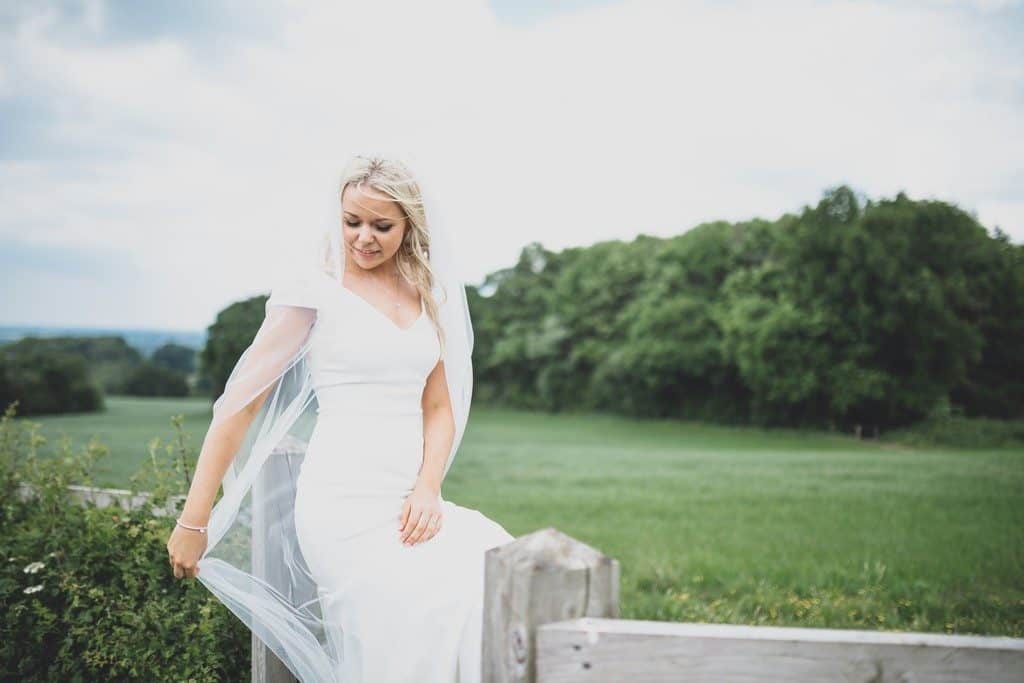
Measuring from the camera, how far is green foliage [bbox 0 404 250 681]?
14.4 feet

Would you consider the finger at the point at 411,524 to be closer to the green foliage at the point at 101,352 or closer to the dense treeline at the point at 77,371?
the dense treeline at the point at 77,371

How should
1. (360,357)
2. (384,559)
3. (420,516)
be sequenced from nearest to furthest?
(384,559) → (420,516) → (360,357)

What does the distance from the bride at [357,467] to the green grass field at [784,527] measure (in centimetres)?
296

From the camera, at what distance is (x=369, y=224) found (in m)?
3.43

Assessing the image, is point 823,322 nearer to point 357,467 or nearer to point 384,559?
point 357,467

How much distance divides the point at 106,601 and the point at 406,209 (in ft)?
9.96

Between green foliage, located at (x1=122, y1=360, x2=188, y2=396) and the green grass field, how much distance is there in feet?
100

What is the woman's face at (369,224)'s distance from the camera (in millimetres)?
3398

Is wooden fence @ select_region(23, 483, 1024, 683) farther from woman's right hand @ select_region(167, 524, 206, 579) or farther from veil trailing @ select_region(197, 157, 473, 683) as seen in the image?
woman's right hand @ select_region(167, 524, 206, 579)

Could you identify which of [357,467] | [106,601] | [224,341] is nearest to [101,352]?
[224,341]

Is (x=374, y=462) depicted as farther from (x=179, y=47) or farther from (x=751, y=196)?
(x=751, y=196)

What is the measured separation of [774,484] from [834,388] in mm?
24841

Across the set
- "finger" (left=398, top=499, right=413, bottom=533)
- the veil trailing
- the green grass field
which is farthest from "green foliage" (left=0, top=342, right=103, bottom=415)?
"finger" (left=398, top=499, right=413, bottom=533)

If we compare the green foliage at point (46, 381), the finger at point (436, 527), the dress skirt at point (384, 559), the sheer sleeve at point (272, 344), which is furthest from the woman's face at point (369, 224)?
the green foliage at point (46, 381)
